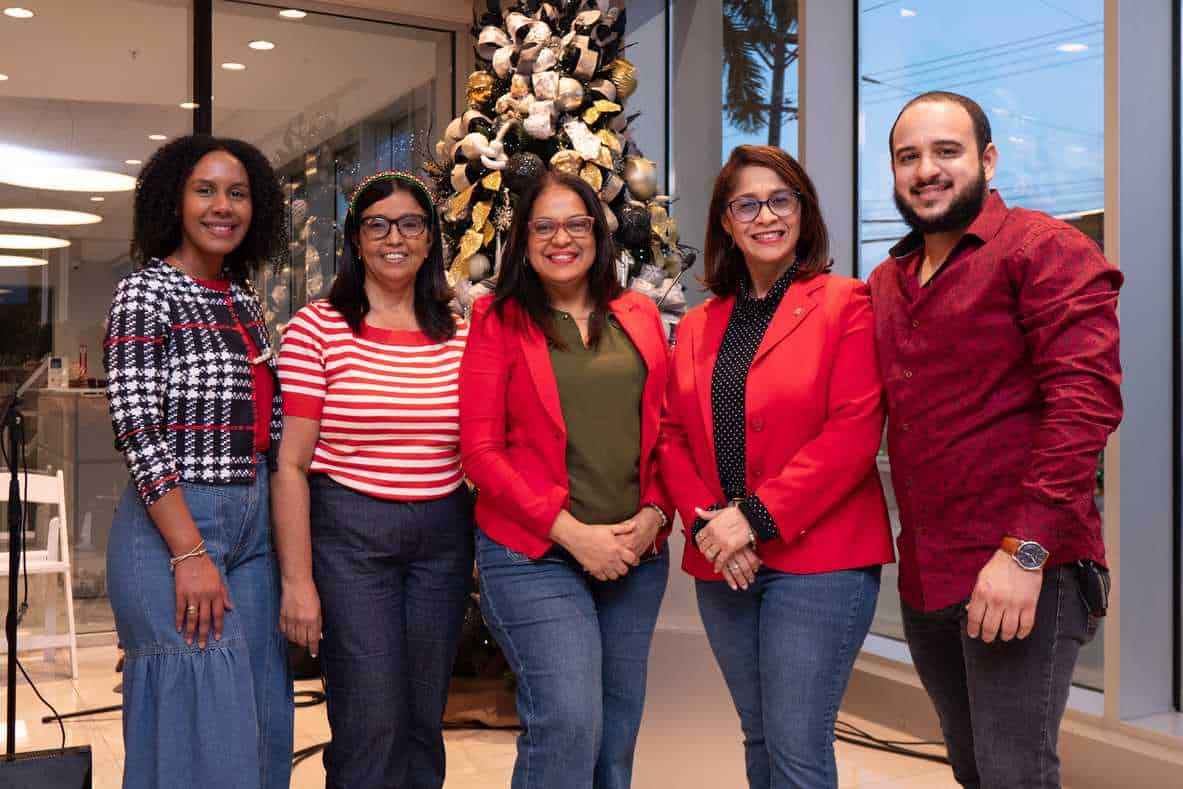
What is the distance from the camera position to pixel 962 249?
73.0 inches

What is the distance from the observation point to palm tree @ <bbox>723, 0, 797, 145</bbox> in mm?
4684

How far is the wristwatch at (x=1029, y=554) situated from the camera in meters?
1.69

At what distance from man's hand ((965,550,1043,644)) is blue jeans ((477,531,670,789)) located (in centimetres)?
68

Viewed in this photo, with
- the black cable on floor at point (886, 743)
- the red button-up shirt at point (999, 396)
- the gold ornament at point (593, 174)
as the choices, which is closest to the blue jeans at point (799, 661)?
the red button-up shirt at point (999, 396)

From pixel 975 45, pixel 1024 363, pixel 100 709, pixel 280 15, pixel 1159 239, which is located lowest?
pixel 100 709

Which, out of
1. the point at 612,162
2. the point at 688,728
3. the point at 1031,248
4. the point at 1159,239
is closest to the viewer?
the point at 1031,248

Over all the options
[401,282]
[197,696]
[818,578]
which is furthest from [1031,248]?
[197,696]

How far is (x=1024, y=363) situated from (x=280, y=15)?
15.9 ft

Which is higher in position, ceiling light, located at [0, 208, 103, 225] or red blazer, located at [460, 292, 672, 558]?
ceiling light, located at [0, 208, 103, 225]

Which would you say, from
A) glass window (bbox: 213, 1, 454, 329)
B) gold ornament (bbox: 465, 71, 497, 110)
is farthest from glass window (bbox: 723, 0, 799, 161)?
glass window (bbox: 213, 1, 454, 329)

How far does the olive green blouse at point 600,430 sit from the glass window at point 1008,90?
1.83 metres

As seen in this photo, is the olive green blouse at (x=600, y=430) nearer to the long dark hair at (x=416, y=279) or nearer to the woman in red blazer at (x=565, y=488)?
the woman in red blazer at (x=565, y=488)

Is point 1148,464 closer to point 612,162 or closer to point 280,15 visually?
point 612,162

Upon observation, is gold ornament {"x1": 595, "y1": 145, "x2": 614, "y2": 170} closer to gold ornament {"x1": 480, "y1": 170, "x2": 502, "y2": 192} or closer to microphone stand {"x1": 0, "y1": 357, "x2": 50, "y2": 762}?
gold ornament {"x1": 480, "y1": 170, "x2": 502, "y2": 192}
